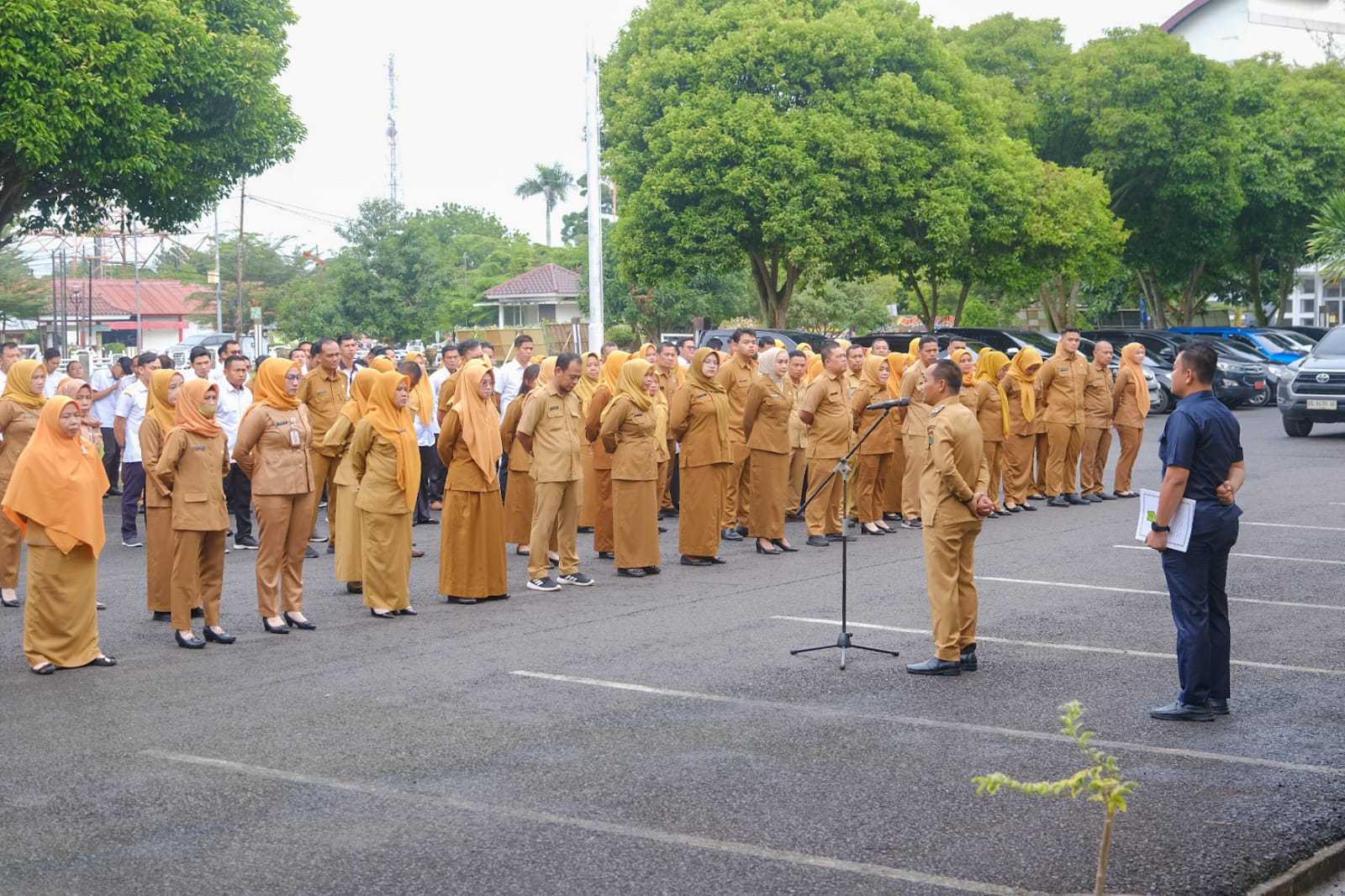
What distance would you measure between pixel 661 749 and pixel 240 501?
8432 millimetres

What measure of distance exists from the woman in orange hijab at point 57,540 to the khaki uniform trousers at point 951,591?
4992 mm

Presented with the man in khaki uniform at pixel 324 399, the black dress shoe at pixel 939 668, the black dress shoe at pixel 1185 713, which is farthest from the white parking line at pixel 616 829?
the man in khaki uniform at pixel 324 399

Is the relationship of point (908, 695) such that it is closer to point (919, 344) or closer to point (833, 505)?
point (833, 505)

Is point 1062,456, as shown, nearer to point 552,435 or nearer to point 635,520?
point 635,520

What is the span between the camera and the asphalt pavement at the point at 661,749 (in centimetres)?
550

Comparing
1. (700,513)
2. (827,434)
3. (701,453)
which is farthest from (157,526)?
(827,434)

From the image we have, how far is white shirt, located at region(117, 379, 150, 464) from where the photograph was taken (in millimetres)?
14648

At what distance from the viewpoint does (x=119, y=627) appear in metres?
10.3

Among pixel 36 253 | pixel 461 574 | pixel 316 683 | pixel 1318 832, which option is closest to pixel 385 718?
pixel 316 683

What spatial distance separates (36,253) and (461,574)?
247 feet

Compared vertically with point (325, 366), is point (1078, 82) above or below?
above

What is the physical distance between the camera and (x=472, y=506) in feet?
36.7

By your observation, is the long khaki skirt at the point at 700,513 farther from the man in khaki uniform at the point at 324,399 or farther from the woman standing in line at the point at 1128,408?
the woman standing in line at the point at 1128,408

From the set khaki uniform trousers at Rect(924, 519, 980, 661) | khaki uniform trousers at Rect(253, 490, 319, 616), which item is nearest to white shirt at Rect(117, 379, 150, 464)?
khaki uniform trousers at Rect(253, 490, 319, 616)
